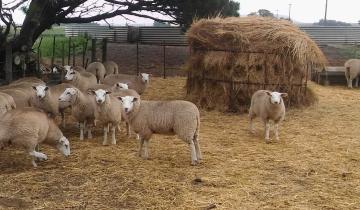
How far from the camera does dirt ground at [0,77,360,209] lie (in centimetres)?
539

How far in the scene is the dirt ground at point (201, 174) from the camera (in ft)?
17.7

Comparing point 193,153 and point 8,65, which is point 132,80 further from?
point 193,153

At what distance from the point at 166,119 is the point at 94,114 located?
2.13m

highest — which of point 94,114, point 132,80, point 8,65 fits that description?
point 8,65

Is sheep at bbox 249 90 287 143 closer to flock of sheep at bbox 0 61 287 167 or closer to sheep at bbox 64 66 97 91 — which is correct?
flock of sheep at bbox 0 61 287 167

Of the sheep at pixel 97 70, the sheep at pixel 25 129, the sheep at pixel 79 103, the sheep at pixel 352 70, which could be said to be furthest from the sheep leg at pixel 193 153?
the sheep at pixel 352 70

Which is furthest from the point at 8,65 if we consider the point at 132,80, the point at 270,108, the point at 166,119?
the point at 270,108

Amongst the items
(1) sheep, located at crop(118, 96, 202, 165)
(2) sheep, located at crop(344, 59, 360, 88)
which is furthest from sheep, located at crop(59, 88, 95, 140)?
(2) sheep, located at crop(344, 59, 360, 88)

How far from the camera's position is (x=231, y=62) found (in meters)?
12.0

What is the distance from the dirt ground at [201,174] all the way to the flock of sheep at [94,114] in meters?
0.34

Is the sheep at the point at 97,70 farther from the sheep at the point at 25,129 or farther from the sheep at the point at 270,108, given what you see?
the sheep at the point at 25,129

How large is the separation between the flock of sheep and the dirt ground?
0.34 metres

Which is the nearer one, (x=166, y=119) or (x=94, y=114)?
(x=166, y=119)

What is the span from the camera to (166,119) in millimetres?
7008
